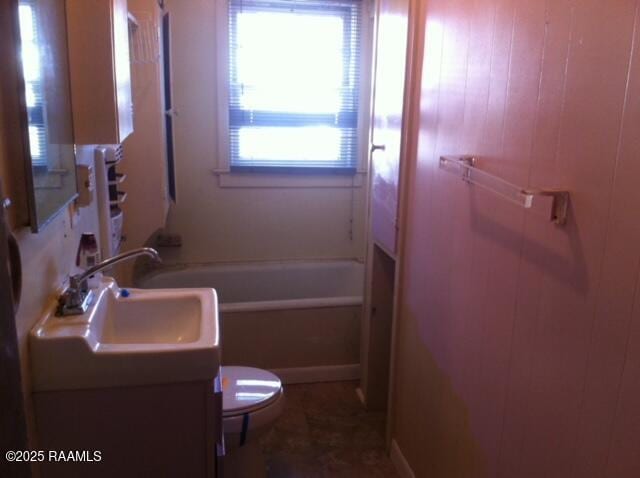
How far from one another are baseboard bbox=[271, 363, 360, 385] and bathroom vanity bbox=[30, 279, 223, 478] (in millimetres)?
1521

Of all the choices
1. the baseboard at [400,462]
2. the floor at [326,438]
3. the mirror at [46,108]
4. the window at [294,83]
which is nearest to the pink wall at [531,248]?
the baseboard at [400,462]

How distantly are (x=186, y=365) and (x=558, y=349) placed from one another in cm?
86

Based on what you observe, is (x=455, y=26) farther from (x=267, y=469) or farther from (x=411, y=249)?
(x=267, y=469)

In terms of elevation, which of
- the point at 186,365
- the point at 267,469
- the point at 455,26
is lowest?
the point at 267,469

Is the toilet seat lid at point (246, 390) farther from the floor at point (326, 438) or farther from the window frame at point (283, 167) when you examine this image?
the window frame at point (283, 167)

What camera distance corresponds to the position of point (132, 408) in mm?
1379

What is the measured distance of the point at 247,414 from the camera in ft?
6.31

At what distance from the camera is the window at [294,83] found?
3.35 metres

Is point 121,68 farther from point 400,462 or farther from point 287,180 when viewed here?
point 287,180

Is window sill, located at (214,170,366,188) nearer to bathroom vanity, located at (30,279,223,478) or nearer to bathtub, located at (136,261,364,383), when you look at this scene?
bathtub, located at (136,261,364,383)

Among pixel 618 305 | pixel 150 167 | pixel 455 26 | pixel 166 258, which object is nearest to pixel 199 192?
pixel 166 258

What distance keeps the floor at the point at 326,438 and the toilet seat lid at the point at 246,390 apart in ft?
1.53

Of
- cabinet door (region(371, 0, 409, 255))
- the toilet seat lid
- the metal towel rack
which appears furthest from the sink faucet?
cabinet door (region(371, 0, 409, 255))

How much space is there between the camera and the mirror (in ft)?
3.80
